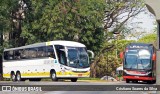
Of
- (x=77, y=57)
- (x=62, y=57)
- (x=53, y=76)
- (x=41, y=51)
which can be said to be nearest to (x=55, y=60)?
(x=62, y=57)

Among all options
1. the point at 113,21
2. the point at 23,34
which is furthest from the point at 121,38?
the point at 23,34

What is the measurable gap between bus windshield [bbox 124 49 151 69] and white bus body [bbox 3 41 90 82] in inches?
116

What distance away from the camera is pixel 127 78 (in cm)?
3006

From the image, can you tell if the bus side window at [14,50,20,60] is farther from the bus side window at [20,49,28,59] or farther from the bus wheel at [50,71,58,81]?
the bus wheel at [50,71,58,81]

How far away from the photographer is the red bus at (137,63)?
29.2 meters

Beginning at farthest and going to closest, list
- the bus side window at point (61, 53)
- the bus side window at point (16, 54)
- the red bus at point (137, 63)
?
the bus side window at point (16, 54)
the red bus at point (137, 63)
the bus side window at point (61, 53)

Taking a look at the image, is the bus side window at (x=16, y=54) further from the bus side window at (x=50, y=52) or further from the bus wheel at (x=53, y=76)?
the bus side window at (x=50, y=52)

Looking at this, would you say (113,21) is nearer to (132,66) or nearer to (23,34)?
(23,34)

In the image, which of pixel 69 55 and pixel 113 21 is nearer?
pixel 69 55

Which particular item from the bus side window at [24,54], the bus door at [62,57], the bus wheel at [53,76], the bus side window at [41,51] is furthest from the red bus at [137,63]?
the bus side window at [24,54]

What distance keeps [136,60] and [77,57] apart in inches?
166

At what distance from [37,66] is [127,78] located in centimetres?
651

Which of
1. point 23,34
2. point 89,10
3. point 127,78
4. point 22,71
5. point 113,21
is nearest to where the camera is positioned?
point 127,78

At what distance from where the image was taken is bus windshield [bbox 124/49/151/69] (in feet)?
96.1
